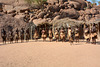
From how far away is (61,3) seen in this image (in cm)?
2784

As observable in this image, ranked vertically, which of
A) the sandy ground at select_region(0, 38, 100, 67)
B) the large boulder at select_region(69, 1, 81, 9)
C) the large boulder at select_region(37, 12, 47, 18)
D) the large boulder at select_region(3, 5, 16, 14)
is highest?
the large boulder at select_region(69, 1, 81, 9)

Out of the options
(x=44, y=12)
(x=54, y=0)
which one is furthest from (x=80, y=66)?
(x=54, y=0)

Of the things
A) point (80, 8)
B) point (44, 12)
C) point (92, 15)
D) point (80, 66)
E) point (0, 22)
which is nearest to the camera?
point (80, 66)

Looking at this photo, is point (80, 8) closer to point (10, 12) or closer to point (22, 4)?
point (22, 4)

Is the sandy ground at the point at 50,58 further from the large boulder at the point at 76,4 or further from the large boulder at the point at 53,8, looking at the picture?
the large boulder at the point at 76,4

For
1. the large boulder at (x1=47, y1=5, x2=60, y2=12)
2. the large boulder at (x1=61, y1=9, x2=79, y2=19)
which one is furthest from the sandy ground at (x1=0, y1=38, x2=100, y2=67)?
the large boulder at (x1=47, y1=5, x2=60, y2=12)

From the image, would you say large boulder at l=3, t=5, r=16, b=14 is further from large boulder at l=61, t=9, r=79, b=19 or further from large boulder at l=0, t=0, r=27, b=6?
large boulder at l=61, t=9, r=79, b=19

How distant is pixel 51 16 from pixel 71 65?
19.3 m

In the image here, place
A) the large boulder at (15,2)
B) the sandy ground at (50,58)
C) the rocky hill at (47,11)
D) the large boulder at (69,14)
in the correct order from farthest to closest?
the large boulder at (15,2) < the large boulder at (69,14) < the rocky hill at (47,11) < the sandy ground at (50,58)

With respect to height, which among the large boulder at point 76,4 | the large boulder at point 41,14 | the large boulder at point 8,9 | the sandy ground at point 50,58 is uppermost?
the large boulder at point 76,4

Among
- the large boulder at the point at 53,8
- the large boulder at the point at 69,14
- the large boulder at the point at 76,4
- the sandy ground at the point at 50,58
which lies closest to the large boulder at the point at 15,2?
the large boulder at the point at 53,8

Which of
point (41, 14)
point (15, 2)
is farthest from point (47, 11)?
point (15, 2)

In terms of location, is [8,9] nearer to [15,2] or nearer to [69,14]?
[15,2]

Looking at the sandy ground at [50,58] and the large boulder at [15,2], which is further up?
the large boulder at [15,2]
